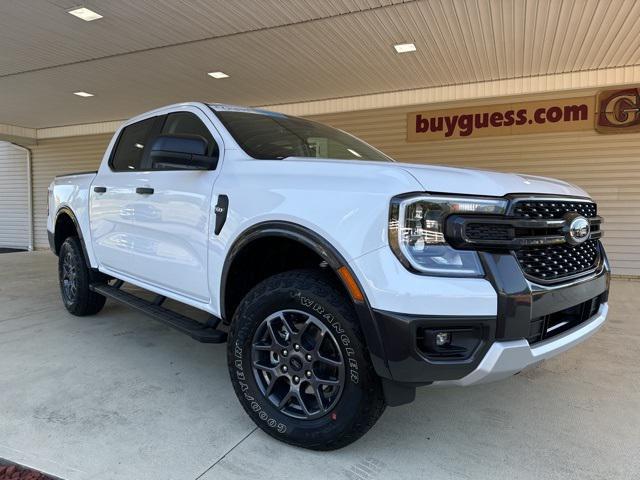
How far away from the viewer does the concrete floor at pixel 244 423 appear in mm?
2217

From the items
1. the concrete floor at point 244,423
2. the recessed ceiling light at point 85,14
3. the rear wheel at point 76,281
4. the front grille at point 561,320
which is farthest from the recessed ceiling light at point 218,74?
the front grille at point 561,320

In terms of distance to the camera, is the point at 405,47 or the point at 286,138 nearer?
the point at 286,138

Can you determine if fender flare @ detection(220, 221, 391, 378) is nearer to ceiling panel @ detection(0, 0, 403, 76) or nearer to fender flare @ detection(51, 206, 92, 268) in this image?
fender flare @ detection(51, 206, 92, 268)

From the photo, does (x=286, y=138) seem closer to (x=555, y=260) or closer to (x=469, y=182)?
(x=469, y=182)

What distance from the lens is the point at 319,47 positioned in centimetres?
686

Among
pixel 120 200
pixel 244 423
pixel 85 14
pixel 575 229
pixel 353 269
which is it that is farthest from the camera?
pixel 85 14

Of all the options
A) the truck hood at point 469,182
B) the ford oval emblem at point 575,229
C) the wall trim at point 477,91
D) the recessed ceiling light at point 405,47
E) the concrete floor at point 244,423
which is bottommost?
the concrete floor at point 244,423

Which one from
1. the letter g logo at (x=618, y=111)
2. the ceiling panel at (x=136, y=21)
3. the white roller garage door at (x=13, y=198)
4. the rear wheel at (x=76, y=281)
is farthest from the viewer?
the white roller garage door at (x=13, y=198)

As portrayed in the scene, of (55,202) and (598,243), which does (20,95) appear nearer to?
(55,202)

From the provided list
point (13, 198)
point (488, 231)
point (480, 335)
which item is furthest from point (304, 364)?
point (13, 198)

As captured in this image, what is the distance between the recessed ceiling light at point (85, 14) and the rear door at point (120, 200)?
251 cm

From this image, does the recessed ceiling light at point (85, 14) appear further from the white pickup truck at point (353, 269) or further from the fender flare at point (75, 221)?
the white pickup truck at point (353, 269)

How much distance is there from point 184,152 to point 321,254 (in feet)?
3.97

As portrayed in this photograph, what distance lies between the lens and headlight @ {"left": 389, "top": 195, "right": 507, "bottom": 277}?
6.16 feet
